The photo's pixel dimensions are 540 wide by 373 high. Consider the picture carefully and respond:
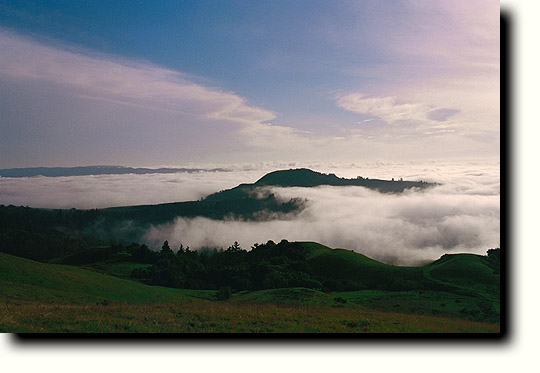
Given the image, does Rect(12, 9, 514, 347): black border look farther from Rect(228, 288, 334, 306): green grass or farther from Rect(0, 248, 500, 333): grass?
Rect(228, 288, 334, 306): green grass

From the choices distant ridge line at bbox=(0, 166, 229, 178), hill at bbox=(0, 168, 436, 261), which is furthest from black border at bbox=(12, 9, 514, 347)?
distant ridge line at bbox=(0, 166, 229, 178)

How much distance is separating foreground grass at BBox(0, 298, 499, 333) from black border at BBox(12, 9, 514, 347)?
0.16 metres

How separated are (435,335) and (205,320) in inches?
297

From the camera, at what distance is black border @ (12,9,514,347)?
10.7 m

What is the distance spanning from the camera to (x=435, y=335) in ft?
35.8

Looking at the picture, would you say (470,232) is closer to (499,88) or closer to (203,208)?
(499,88)

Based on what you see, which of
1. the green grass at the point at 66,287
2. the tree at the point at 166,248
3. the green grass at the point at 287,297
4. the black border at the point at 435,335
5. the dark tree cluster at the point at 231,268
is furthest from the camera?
the tree at the point at 166,248

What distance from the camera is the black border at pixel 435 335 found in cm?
1071

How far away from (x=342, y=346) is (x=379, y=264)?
848 cm

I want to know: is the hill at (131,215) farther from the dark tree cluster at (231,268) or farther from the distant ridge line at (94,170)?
the dark tree cluster at (231,268)

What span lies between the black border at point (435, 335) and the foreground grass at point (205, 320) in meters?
0.16

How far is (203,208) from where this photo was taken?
59.3 ft

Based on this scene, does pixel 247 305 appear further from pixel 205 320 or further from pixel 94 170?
pixel 94 170

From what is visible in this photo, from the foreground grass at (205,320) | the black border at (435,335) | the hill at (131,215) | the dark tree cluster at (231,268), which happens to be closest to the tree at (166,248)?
the dark tree cluster at (231,268)
